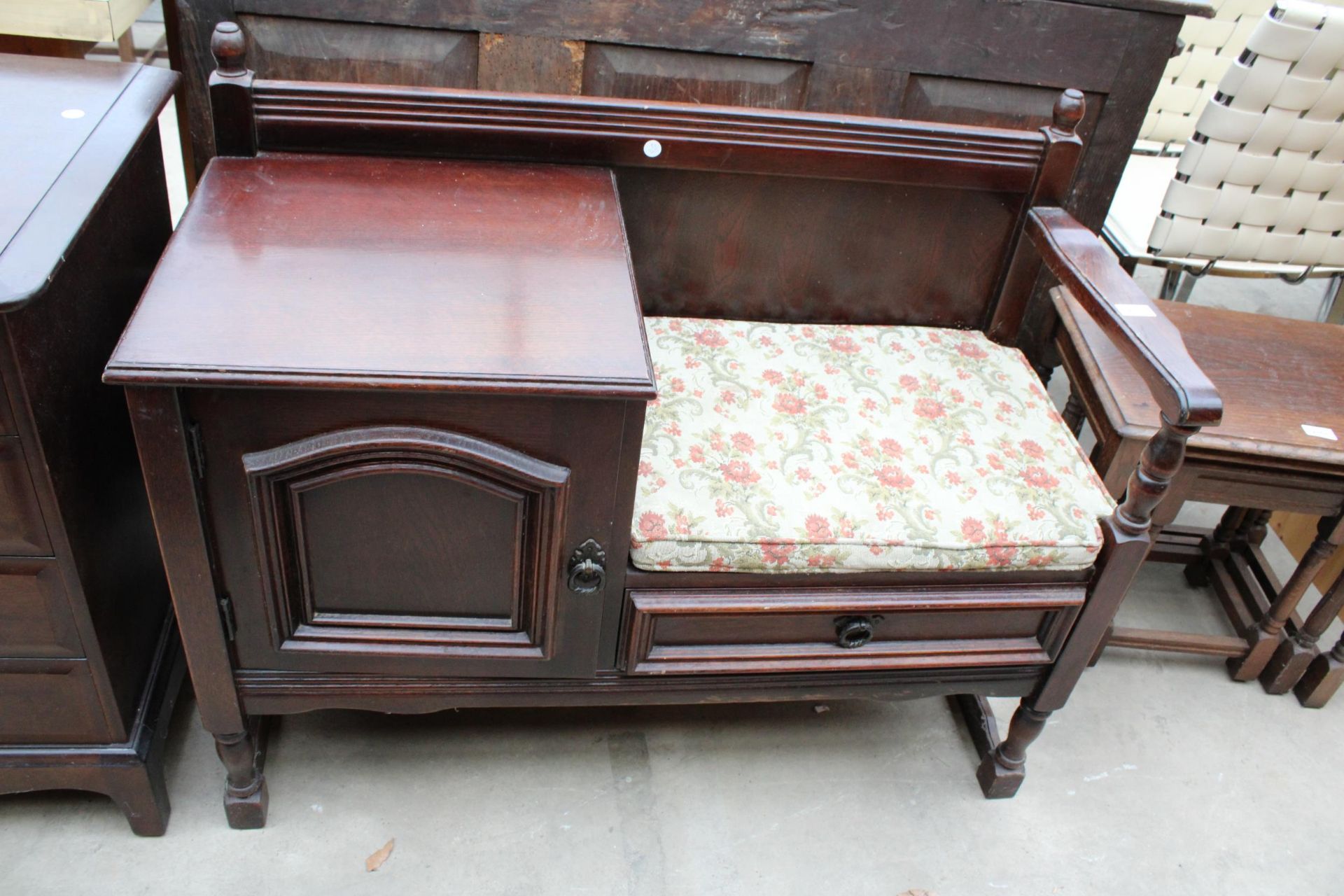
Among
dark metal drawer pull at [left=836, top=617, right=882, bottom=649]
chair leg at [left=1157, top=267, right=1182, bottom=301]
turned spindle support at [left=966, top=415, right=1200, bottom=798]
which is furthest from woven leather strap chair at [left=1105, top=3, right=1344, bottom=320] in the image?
dark metal drawer pull at [left=836, top=617, right=882, bottom=649]

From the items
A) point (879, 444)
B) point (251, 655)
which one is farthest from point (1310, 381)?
point (251, 655)

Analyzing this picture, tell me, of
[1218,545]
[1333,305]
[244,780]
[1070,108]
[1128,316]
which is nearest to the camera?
[1128,316]

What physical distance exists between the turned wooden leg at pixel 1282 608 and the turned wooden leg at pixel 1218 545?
0.21 metres

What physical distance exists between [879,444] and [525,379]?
615 mm

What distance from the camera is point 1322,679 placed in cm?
191

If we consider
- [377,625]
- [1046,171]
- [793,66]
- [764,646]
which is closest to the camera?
[377,625]

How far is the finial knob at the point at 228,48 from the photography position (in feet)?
4.60

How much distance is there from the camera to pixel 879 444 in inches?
58.3

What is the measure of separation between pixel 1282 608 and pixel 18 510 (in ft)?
6.51

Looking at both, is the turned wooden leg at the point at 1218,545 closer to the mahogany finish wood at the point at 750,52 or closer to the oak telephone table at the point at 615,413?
the mahogany finish wood at the point at 750,52

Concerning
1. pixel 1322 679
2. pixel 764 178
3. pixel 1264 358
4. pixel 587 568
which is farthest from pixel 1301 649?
pixel 587 568

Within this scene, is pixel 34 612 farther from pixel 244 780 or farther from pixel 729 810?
pixel 729 810

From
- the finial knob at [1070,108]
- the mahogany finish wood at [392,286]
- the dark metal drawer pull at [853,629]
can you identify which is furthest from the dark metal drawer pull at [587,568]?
the finial knob at [1070,108]

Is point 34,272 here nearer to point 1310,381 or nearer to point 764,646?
point 764,646
